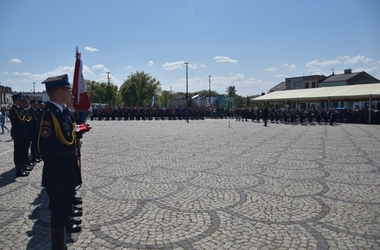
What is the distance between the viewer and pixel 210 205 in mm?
4770

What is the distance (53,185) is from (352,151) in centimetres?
1067

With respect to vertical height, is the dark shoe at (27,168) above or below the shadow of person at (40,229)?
above

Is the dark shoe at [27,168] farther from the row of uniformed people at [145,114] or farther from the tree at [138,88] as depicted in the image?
the tree at [138,88]

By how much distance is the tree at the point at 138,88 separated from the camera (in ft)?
211

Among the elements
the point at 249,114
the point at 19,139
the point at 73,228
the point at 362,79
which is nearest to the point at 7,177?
the point at 19,139

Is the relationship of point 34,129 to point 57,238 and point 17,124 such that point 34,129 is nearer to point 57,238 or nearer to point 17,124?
point 17,124

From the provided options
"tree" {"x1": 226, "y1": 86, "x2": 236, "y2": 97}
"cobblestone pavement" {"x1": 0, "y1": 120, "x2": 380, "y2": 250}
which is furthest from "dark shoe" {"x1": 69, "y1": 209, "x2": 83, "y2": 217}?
"tree" {"x1": 226, "y1": 86, "x2": 236, "y2": 97}

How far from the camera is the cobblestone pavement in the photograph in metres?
3.58

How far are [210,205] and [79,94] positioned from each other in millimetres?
3471

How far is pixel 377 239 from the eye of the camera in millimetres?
3564

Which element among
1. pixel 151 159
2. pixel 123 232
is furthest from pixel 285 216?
pixel 151 159

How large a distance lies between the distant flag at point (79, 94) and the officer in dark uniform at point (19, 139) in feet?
7.14

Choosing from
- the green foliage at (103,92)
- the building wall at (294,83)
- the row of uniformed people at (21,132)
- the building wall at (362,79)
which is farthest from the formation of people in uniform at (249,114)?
the building wall at (294,83)

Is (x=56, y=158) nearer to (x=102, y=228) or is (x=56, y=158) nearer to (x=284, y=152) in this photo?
(x=102, y=228)
